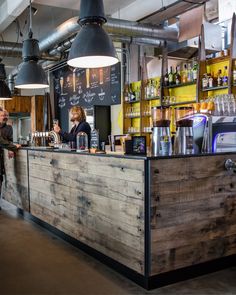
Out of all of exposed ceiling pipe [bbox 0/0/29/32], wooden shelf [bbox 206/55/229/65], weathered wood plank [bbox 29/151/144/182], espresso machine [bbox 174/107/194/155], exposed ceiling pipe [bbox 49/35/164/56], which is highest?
exposed ceiling pipe [bbox 0/0/29/32]

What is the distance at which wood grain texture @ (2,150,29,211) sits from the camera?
15.5 feet

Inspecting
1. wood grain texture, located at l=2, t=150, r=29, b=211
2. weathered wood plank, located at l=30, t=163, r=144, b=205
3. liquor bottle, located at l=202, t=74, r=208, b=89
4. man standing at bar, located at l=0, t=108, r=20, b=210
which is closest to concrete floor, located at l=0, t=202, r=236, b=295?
weathered wood plank, located at l=30, t=163, r=144, b=205

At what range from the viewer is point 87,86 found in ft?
Answer: 26.9

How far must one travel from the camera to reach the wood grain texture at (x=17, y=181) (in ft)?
15.5

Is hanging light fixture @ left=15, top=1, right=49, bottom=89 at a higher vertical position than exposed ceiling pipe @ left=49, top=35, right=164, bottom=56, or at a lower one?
lower

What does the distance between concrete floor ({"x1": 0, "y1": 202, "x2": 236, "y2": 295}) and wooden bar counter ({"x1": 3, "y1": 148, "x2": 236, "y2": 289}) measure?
94 millimetres

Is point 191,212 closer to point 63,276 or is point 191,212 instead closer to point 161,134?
point 161,134

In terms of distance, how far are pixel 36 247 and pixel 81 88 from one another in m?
5.49

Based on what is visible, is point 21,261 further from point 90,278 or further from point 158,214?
point 158,214

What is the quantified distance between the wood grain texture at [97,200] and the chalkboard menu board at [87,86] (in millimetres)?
3539

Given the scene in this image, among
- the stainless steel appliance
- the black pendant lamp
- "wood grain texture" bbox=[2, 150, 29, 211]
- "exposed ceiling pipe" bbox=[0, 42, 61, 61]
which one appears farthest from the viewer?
"exposed ceiling pipe" bbox=[0, 42, 61, 61]

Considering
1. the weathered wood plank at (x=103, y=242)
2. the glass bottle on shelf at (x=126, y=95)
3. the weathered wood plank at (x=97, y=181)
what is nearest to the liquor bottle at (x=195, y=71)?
the glass bottle on shelf at (x=126, y=95)

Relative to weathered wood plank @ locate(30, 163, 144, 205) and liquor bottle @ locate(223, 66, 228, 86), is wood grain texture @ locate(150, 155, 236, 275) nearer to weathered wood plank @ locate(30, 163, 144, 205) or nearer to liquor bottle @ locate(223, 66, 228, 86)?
weathered wood plank @ locate(30, 163, 144, 205)

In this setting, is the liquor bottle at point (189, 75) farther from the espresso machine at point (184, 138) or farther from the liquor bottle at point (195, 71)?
the espresso machine at point (184, 138)
